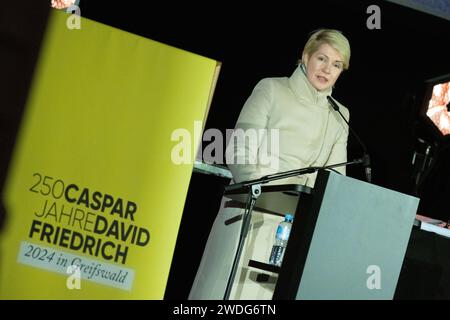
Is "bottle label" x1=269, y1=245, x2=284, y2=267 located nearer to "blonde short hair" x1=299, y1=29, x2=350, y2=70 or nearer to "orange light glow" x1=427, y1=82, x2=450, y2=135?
"blonde short hair" x1=299, y1=29, x2=350, y2=70

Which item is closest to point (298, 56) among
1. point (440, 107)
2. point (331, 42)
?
point (331, 42)

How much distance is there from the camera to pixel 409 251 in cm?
305

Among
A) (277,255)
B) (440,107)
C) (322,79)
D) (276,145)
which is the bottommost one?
(277,255)

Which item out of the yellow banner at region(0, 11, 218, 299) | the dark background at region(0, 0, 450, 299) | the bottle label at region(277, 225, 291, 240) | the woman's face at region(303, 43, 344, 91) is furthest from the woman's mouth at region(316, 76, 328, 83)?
the yellow banner at region(0, 11, 218, 299)

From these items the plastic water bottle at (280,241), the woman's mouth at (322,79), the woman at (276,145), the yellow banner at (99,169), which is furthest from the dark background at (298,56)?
the yellow banner at (99,169)

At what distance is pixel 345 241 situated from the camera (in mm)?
1951

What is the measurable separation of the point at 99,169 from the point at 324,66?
1337 mm

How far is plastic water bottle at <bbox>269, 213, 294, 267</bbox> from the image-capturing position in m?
2.50

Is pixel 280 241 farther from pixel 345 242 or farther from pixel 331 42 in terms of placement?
pixel 331 42

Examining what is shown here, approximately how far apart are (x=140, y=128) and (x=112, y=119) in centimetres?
10

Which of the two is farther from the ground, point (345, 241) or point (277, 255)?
point (345, 241)

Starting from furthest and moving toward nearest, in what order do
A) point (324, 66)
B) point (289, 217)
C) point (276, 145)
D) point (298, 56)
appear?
point (298, 56) < point (324, 66) < point (276, 145) < point (289, 217)
